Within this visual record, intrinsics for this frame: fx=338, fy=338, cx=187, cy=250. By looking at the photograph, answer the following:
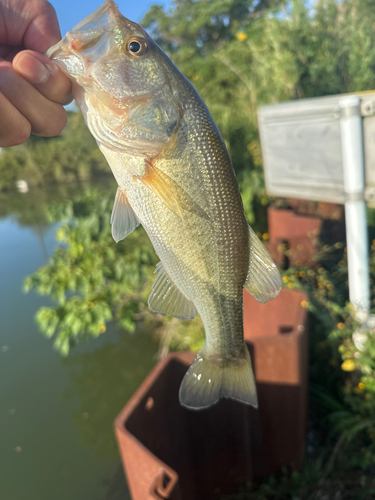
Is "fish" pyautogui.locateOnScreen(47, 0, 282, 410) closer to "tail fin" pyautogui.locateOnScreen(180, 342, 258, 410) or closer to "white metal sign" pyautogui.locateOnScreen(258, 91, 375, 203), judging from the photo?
"tail fin" pyautogui.locateOnScreen(180, 342, 258, 410)

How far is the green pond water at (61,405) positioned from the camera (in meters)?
3.05

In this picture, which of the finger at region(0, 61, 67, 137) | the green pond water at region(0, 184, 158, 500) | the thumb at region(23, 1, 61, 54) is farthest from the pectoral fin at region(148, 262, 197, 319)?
the green pond water at region(0, 184, 158, 500)

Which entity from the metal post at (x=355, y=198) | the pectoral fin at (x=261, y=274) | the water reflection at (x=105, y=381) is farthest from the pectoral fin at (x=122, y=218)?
the water reflection at (x=105, y=381)

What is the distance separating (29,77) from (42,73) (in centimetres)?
4

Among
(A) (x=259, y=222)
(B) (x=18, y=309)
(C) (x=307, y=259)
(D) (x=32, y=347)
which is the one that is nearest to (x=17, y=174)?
(B) (x=18, y=309)

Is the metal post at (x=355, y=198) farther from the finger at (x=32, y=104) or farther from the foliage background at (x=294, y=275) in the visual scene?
the finger at (x=32, y=104)

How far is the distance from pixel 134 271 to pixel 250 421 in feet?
5.37

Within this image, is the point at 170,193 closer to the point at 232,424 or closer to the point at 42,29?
the point at 42,29

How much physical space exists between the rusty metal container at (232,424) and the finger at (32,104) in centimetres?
143

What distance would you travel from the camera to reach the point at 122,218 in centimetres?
91

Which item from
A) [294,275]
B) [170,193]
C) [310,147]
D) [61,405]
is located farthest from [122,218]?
[61,405]

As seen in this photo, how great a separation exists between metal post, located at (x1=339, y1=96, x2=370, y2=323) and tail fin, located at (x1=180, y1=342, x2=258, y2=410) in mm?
1600

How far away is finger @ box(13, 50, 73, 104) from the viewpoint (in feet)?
2.74

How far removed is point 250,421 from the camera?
2184 millimetres
